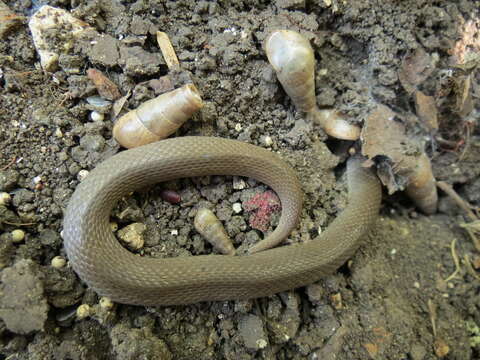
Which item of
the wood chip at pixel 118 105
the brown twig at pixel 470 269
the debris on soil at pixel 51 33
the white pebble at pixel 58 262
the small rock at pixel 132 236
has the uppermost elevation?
the debris on soil at pixel 51 33

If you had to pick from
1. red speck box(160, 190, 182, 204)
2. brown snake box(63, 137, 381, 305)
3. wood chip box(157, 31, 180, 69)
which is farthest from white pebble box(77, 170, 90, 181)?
wood chip box(157, 31, 180, 69)

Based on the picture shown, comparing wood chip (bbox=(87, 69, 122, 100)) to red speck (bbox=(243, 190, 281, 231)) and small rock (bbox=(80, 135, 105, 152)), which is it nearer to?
small rock (bbox=(80, 135, 105, 152))

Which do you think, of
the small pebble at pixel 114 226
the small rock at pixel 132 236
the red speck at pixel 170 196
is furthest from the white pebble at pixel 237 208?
the small pebble at pixel 114 226

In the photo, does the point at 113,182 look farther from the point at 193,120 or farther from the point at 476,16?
the point at 476,16

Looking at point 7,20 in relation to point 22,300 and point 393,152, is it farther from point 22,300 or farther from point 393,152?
point 393,152

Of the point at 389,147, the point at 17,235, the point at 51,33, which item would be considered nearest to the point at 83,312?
the point at 17,235

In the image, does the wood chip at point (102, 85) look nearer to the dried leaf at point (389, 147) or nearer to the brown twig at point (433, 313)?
the dried leaf at point (389, 147)

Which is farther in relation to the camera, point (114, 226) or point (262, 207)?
point (262, 207)
